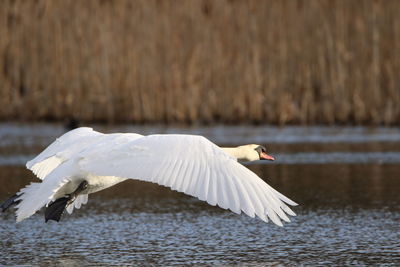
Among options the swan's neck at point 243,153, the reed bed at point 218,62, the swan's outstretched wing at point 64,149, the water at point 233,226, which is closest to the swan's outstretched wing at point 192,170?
the swan's outstretched wing at point 64,149

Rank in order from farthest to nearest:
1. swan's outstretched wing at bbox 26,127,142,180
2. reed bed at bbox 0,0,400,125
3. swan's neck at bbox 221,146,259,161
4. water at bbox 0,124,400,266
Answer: reed bed at bbox 0,0,400,125 < swan's neck at bbox 221,146,259,161 < swan's outstretched wing at bbox 26,127,142,180 < water at bbox 0,124,400,266

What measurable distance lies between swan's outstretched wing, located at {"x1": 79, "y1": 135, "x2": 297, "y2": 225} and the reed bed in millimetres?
9576

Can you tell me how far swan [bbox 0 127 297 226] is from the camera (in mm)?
5309

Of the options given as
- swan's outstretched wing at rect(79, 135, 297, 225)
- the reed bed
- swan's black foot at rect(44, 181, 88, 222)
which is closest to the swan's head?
swan's outstretched wing at rect(79, 135, 297, 225)

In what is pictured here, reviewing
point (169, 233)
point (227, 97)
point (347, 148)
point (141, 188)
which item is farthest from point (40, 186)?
point (227, 97)

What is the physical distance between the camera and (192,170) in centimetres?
575

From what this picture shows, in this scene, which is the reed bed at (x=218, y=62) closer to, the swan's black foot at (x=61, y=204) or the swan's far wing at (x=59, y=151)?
the swan's far wing at (x=59, y=151)

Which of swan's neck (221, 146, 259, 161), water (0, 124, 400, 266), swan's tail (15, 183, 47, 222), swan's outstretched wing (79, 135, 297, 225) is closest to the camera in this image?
swan's outstretched wing (79, 135, 297, 225)

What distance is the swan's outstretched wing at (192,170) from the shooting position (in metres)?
5.27

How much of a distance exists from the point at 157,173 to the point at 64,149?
1.50 meters

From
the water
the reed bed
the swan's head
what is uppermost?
the reed bed

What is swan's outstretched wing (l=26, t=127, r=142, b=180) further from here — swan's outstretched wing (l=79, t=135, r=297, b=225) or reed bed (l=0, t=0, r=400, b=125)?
reed bed (l=0, t=0, r=400, b=125)

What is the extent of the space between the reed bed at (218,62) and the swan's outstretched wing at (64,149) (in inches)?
336

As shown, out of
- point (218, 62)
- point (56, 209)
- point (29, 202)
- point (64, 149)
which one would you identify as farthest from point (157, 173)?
point (218, 62)
